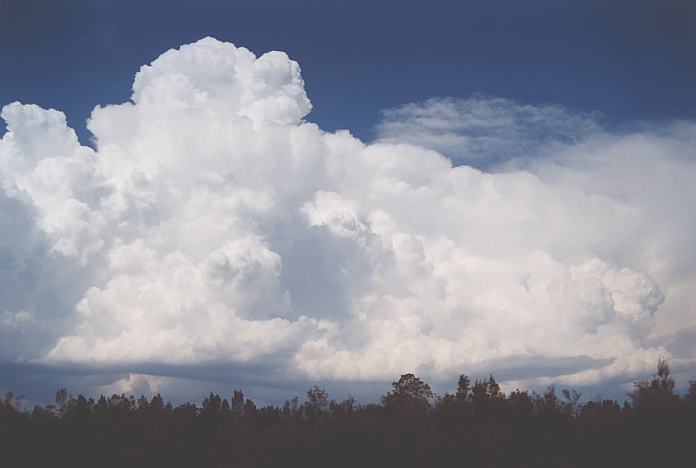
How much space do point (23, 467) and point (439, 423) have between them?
55.7 meters

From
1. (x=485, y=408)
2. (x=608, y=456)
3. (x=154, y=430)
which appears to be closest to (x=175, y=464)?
(x=154, y=430)

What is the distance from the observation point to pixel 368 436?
87875 millimetres

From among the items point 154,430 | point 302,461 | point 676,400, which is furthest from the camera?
point 154,430

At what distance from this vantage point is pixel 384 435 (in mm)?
88188

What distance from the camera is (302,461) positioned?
8500 cm

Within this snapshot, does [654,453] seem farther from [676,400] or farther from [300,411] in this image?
[300,411]

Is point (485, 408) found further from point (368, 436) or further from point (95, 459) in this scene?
point (95, 459)

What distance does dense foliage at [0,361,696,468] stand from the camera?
74.3m

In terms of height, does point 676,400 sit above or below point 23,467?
above

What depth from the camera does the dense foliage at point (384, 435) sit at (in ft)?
244

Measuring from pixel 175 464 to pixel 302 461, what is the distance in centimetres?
1881

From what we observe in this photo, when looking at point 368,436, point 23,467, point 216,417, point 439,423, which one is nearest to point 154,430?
point 23,467

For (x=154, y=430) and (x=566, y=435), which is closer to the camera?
(x=566, y=435)

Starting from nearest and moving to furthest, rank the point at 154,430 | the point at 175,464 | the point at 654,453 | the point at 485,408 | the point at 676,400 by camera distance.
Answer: the point at 654,453 < the point at 676,400 < the point at 175,464 < the point at 154,430 < the point at 485,408
